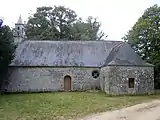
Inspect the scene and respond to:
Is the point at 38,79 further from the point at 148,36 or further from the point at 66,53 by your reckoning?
the point at 148,36

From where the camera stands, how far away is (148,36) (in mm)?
31516

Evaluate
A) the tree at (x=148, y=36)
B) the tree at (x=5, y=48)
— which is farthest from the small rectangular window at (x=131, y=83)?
the tree at (x=5, y=48)

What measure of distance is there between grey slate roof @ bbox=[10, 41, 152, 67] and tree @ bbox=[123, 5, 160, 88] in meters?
2.66

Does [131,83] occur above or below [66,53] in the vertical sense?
below

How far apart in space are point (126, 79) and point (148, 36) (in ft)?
28.0

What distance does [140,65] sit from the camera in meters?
25.5

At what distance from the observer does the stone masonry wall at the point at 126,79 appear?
82.0 feet

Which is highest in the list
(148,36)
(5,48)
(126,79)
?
(148,36)

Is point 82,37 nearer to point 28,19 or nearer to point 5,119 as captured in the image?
point 28,19

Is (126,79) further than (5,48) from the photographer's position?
Yes

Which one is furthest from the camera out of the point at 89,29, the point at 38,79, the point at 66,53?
the point at 89,29

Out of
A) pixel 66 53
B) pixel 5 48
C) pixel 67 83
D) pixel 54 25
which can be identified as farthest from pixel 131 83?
pixel 54 25

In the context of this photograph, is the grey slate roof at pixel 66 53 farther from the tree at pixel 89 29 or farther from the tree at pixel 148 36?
the tree at pixel 89 29

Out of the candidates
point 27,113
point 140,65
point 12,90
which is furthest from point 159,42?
point 27,113
